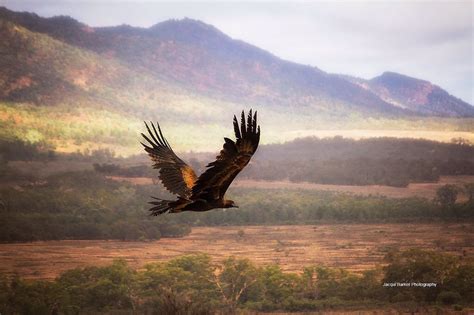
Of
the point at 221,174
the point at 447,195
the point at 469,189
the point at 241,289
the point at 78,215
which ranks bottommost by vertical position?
the point at 241,289

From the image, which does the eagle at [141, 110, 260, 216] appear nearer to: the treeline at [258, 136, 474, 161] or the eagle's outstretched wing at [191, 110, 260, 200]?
the eagle's outstretched wing at [191, 110, 260, 200]

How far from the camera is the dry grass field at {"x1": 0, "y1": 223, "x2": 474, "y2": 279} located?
64.6 metres

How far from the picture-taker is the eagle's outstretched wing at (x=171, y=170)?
1781cm

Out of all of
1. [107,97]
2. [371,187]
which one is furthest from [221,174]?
[107,97]

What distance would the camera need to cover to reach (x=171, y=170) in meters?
18.4

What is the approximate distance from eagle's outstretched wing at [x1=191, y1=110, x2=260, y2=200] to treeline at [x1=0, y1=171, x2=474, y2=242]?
209ft

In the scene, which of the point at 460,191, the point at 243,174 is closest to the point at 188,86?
the point at 243,174

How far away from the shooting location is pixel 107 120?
438 feet

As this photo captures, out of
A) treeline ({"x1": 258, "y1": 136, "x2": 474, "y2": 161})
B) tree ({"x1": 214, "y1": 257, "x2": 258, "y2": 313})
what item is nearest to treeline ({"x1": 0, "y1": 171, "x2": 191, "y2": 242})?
tree ({"x1": 214, "y1": 257, "x2": 258, "y2": 313})

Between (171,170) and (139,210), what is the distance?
218 feet

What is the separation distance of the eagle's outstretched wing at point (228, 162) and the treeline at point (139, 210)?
209ft

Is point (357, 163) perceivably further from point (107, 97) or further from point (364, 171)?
point (107, 97)

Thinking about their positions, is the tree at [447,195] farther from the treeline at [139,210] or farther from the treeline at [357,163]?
the treeline at [357,163]

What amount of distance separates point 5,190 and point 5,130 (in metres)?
25.5
